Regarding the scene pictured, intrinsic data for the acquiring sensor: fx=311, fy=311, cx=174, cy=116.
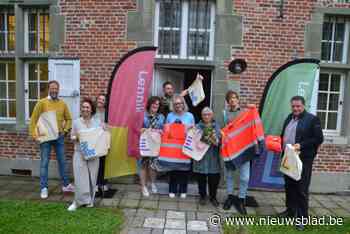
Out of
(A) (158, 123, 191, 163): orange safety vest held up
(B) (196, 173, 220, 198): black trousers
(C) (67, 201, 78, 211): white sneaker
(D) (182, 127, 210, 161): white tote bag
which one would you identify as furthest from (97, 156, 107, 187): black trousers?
(B) (196, 173, 220, 198): black trousers

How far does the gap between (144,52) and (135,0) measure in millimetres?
1073

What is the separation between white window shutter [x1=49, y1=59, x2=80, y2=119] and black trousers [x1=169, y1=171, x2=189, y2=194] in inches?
94.8

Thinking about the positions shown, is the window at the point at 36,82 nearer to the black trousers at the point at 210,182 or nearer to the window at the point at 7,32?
the window at the point at 7,32

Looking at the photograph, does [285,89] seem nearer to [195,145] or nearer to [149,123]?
[195,145]

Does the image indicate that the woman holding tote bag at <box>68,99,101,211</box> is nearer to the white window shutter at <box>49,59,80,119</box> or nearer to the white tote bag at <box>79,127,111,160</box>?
the white tote bag at <box>79,127,111,160</box>

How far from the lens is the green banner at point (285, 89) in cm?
569

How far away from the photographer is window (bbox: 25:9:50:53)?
638 centimetres

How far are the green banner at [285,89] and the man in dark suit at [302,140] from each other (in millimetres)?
1253

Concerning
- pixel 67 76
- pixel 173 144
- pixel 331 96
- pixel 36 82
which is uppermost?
pixel 67 76

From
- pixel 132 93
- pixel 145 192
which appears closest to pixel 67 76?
pixel 132 93

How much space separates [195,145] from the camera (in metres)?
4.91

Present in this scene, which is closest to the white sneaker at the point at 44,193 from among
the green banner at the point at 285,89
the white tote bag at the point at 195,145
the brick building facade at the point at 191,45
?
the brick building facade at the point at 191,45

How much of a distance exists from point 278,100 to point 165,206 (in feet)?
9.27

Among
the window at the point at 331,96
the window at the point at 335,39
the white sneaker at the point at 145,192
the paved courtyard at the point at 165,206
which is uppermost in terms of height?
the window at the point at 335,39
